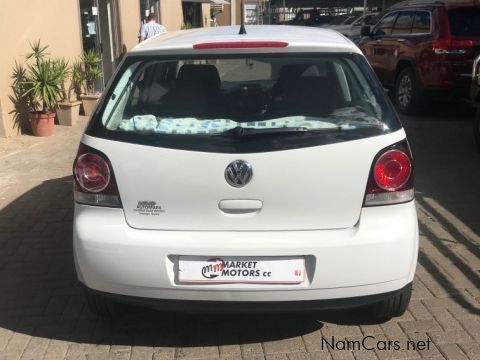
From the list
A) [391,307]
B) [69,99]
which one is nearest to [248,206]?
[391,307]

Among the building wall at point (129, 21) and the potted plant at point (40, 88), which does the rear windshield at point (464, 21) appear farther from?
the building wall at point (129, 21)

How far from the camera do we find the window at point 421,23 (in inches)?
350

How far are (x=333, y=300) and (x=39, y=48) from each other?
732cm

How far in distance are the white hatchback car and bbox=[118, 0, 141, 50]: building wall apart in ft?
35.2

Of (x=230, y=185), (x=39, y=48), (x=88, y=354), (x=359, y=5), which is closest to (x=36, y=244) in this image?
(x=88, y=354)

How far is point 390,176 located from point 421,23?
7034 mm

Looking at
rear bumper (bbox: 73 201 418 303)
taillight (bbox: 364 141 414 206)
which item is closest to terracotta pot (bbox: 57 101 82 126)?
rear bumper (bbox: 73 201 418 303)

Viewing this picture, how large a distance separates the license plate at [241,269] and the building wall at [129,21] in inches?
437

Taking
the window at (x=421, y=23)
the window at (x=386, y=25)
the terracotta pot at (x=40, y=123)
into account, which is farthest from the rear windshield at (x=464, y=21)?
the terracotta pot at (x=40, y=123)

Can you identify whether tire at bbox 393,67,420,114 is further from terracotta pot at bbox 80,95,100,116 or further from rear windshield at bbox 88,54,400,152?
rear windshield at bbox 88,54,400,152

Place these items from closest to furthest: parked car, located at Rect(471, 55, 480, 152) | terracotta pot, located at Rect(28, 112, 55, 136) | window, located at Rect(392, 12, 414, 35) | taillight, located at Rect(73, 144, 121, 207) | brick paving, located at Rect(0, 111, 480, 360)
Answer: taillight, located at Rect(73, 144, 121, 207), brick paving, located at Rect(0, 111, 480, 360), parked car, located at Rect(471, 55, 480, 152), terracotta pot, located at Rect(28, 112, 55, 136), window, located at Rect(392, 12, 414, 35)

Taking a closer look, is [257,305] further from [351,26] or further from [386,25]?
[351,26]

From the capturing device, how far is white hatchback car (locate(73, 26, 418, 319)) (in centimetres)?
272

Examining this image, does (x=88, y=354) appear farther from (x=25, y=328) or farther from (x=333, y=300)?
(x=333, y=300)
